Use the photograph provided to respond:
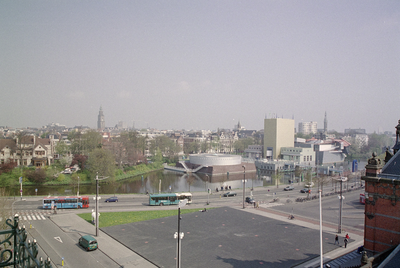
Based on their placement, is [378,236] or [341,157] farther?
[341,157]

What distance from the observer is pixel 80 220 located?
109 ft

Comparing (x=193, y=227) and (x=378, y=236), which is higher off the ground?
(x=378, y=236)

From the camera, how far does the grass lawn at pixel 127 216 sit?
32.7 m

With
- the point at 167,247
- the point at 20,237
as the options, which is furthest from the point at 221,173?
the point at 20,237

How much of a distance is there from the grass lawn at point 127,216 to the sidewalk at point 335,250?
34.6ft

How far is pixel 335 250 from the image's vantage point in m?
25.0

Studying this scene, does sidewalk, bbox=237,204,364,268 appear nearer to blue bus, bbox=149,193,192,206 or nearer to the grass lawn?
the grass lawn

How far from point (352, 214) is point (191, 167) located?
6292 centimetres

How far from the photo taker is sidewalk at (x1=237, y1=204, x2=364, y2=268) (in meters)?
22.1

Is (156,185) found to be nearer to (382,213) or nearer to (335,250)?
(335,250)

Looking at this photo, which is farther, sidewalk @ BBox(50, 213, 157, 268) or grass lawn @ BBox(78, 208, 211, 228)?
grass lawn @ BBox(78, 208, 211, 228)

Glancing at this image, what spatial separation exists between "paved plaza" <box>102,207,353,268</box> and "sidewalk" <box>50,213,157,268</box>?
58 cm

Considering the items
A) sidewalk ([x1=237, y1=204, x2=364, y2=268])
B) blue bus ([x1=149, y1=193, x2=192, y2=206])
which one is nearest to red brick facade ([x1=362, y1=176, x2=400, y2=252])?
sidewalk ([x1=237, y1=204, x2=364, y2=268])

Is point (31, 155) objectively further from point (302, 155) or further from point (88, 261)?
point (302, 155)
